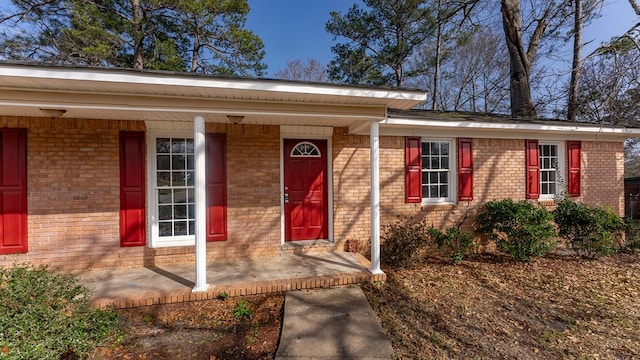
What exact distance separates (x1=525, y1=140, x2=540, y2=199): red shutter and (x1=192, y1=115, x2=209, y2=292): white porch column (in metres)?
7.05

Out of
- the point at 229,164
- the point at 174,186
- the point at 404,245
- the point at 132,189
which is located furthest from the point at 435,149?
the point at 132,189

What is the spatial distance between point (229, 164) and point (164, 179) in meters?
1.19

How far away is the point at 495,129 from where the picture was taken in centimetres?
617

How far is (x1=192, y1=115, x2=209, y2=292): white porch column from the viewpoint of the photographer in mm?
3850

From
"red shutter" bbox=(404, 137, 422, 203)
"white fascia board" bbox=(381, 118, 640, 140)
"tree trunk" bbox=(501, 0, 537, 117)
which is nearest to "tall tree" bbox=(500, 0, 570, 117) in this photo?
"tree trunk" bbox=(501, 0, 537, 117)

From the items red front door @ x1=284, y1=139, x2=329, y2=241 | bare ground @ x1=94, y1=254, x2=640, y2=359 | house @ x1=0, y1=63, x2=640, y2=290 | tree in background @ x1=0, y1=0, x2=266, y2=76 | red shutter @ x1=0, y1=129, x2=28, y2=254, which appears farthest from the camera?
tree in background @ x1=0, y1=0, x2=266, y2=76

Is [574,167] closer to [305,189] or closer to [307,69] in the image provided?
[305,189]

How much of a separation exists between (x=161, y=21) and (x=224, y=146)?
9037mm

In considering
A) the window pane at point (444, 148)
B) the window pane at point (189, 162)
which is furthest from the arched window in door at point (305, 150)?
the window pane at point (444, 148)

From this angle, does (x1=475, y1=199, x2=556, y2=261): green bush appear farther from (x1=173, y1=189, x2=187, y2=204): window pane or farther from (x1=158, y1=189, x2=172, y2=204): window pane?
(x1=158, y1=189, x2=172, y2=204): window pane

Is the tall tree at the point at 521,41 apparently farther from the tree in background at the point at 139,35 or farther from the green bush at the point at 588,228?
the tree in background at the point at 139,35

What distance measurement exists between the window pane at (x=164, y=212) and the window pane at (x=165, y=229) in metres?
0.11

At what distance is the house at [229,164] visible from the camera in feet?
12.5

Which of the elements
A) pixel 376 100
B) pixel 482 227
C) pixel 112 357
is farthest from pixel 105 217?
pixel 482 227
